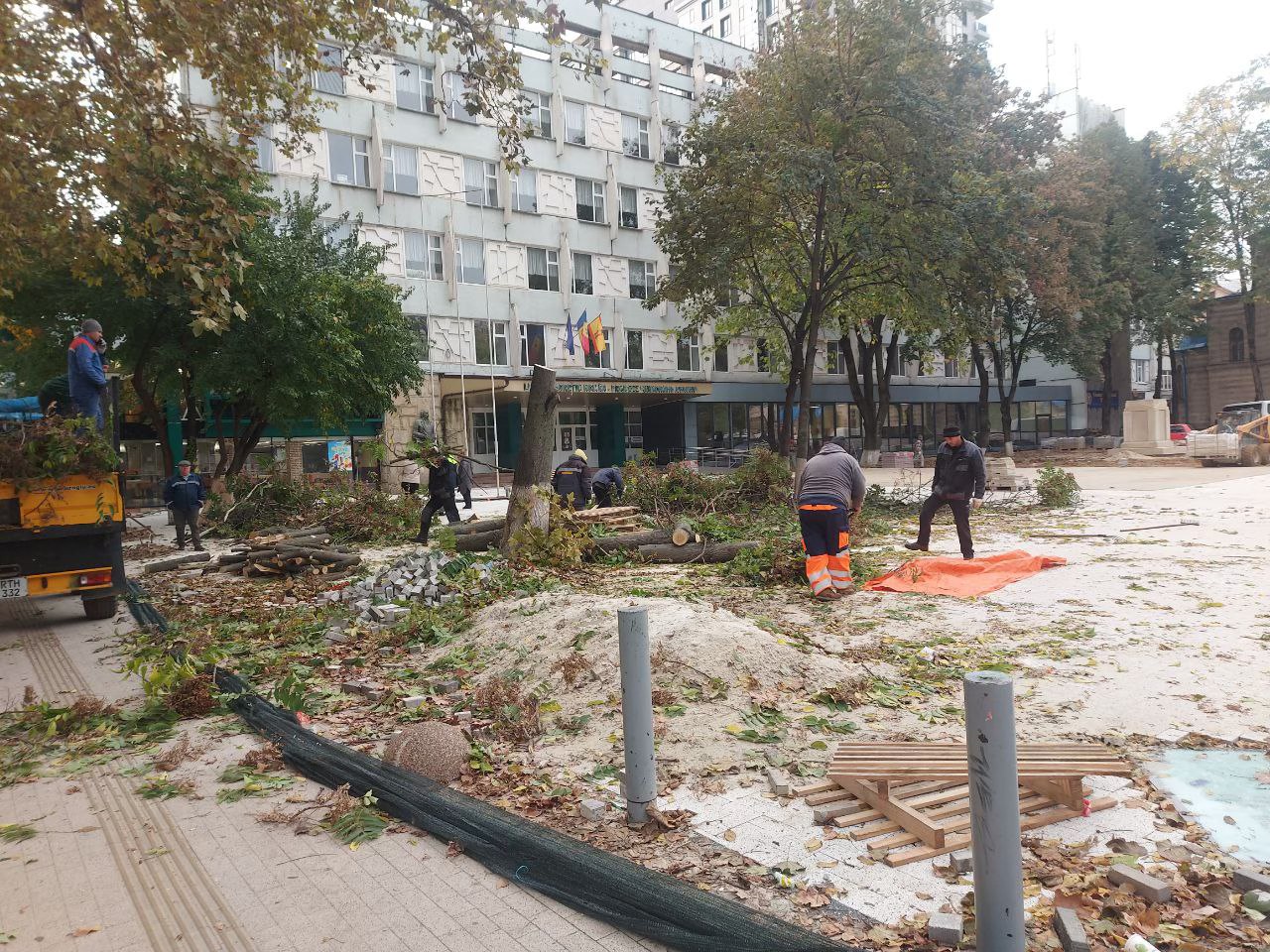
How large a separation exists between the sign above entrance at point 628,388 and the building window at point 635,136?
37.4ft

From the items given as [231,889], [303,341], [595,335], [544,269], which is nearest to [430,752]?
[231,889]

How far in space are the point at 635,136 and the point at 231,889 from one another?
41.2 meters

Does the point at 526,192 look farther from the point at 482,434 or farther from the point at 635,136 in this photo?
the point at 482,434

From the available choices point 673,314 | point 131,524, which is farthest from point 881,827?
point 673,314

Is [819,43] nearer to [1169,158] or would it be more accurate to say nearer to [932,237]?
[932,237]

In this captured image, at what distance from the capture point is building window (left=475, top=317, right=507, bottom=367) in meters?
35.0

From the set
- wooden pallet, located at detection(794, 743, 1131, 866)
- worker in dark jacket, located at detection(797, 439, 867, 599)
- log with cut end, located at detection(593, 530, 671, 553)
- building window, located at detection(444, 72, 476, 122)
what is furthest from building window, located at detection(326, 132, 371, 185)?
wooden pallet, located at detection(794, 743, 1131, 866)

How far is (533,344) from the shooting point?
36.6 m

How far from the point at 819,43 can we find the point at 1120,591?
46.5 feet

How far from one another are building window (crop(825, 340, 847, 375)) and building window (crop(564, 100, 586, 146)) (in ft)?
58.2

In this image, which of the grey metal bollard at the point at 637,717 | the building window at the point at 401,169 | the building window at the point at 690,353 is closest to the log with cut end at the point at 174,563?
the grey metal bollard at the point at 637,717

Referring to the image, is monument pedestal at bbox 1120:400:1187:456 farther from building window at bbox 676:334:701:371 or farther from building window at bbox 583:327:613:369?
building window at bbox 583:327:613:369

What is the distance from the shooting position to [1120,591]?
8.70 metres

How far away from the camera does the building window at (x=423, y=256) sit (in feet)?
111
